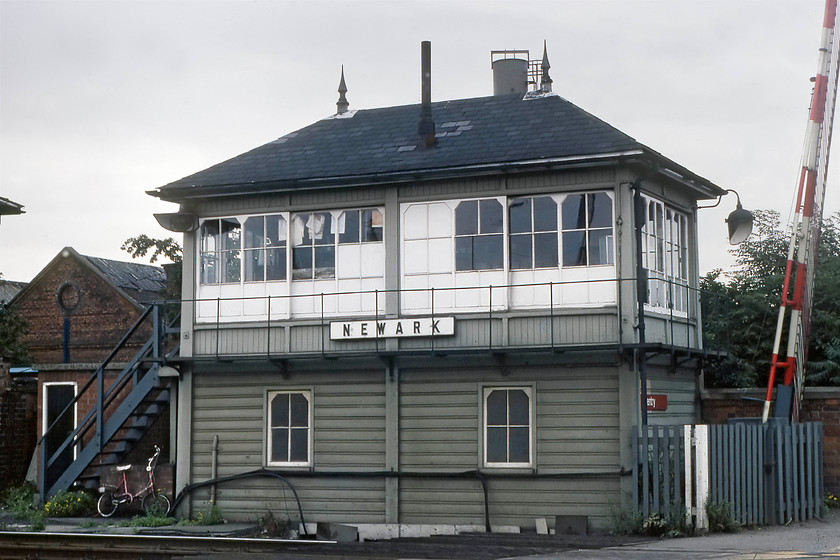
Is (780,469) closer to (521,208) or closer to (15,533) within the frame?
(521,208)

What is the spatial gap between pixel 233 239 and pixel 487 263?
15.5 ft

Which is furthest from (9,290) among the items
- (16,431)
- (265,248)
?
(265,248)

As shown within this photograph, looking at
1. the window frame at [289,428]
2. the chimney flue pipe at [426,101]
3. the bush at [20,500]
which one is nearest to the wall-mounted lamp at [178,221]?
the window frame at [289,428]

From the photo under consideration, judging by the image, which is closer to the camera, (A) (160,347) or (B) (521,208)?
(B) (521,208)

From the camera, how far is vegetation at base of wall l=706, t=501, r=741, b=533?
15.4m

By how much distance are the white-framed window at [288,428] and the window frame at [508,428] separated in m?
3.04

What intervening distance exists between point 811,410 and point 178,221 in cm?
1133

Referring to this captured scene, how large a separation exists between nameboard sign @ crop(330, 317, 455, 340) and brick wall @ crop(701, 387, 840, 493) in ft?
17.2

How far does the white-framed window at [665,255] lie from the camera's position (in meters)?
17.8

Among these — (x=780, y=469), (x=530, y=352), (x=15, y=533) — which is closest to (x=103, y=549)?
(x=15, y=533)

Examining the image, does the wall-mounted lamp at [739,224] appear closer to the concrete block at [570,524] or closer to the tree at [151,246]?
the concrete block at [570,524]

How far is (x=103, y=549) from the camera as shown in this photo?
1694 cm

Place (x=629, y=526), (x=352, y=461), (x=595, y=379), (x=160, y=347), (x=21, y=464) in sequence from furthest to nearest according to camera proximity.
→ 1. (x=21, y=464)
2. (x=160, y=347)
3. (x=352, y=461)
4. (x=595, y=379)
5. (x=629, y=526)

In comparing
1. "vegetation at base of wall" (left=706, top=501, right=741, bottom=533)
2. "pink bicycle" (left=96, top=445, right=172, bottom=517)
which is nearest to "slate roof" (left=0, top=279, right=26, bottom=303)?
"pink bicycle" (left=96, top=445, right=172, bottom=517)
